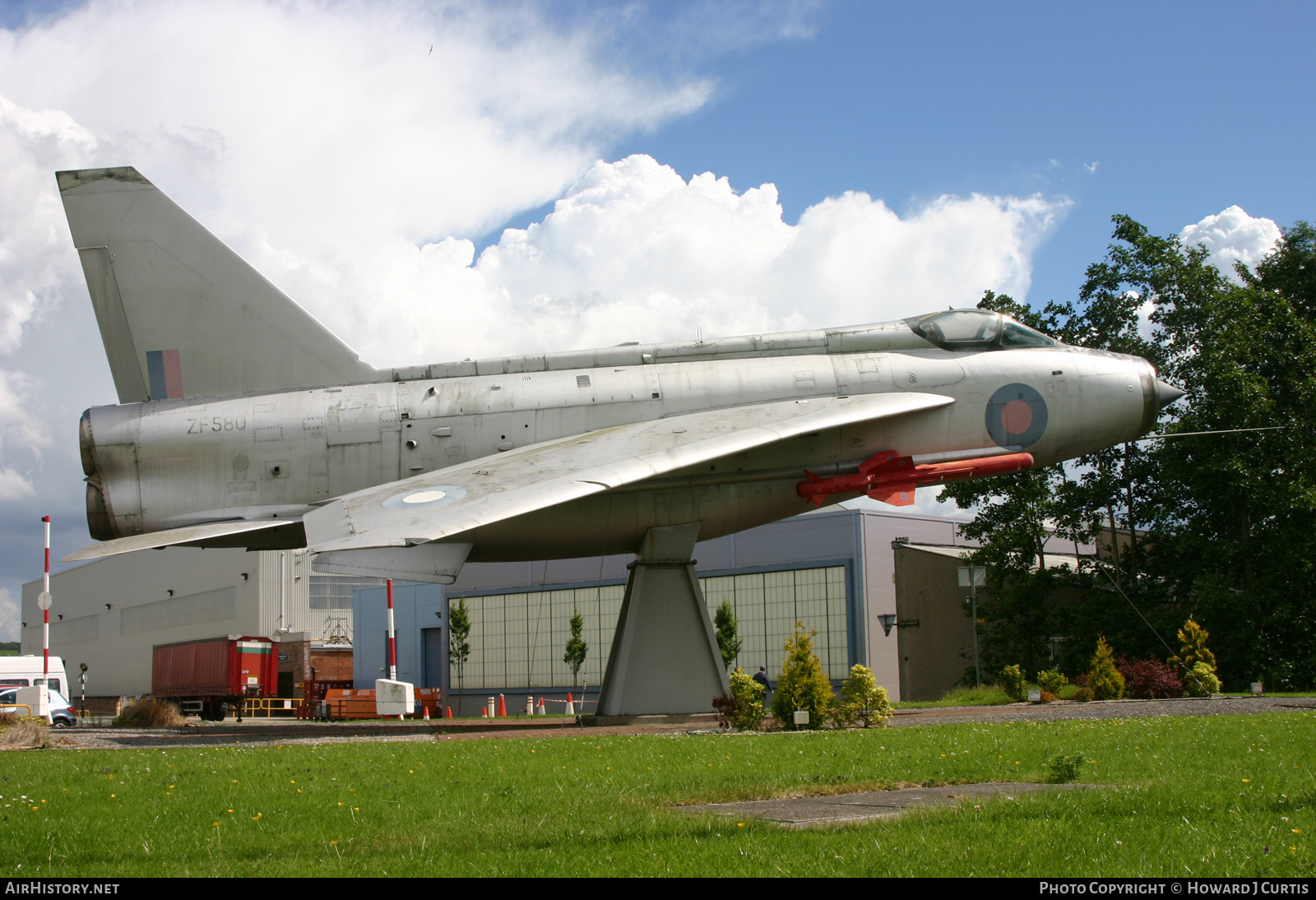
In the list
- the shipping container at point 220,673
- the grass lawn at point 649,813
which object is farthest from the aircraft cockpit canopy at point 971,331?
the shipping container at point 220,673

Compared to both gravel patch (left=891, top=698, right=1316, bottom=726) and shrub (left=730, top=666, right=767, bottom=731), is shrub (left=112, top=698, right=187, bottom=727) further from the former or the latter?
gravel patch (left=891, top=698, right=1316, bottom=726)

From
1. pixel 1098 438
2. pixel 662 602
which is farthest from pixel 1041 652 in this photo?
pixel 662 602

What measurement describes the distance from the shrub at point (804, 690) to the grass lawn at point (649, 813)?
3.71m

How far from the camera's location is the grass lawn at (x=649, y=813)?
457 cm

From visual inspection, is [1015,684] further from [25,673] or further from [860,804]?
[25,673]

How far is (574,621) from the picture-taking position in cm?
3941

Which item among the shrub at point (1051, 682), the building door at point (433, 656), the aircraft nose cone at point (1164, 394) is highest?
the aircraft nose cone at point (1164, 394)

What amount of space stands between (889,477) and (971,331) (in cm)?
305

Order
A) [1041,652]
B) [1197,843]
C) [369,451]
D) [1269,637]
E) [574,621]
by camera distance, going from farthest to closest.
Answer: [574,621] < [1041,652] < [1269,637] < [369,451] < [1197,843]

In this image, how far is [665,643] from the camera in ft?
52.2

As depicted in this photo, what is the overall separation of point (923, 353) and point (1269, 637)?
2187 cm

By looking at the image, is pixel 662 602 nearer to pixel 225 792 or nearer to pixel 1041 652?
pixel 225 792

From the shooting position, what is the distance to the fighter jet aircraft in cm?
1520

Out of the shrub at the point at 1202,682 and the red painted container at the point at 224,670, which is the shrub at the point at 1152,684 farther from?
the red painted container at the point at 224,670
